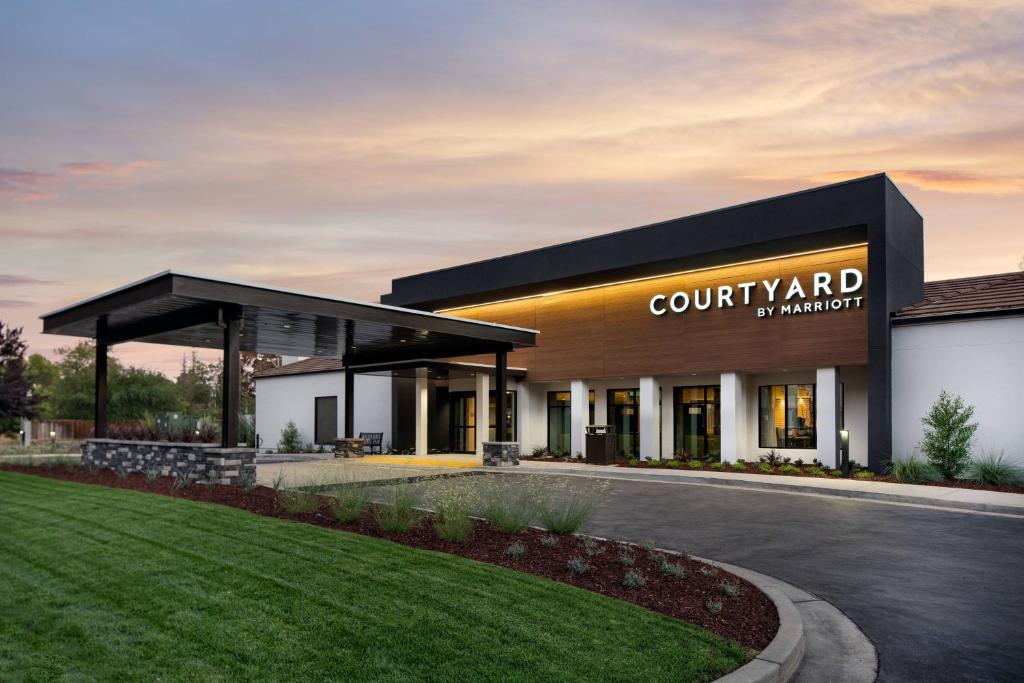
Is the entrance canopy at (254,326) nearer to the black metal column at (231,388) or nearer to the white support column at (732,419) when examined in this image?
the black metal column at (231,388)

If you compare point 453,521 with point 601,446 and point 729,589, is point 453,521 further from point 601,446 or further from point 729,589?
point 601,446

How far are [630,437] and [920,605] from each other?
68.3 ft

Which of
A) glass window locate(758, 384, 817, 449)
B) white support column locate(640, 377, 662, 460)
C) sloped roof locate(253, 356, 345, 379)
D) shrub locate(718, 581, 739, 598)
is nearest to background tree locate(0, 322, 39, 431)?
sloped roof locate(253, 356, 345, 379)

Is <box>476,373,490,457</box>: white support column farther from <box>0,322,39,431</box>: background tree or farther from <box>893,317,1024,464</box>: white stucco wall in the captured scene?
<box>0,322,39,431</box>: background tree

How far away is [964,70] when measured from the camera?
16.5m

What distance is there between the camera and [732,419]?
79.7 ft

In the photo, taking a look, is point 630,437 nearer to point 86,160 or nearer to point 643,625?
point 86,160

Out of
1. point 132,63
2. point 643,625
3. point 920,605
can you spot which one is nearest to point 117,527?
point 643,625

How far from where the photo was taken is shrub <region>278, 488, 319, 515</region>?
10023mm

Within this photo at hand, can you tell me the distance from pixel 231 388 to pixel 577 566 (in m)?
11.2

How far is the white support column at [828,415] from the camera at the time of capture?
21750 millimetres

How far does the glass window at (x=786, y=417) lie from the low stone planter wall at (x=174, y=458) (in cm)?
1660

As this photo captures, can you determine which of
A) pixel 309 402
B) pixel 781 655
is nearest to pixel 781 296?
pixel 781 655

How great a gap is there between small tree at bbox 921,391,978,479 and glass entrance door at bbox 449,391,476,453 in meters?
18.1
